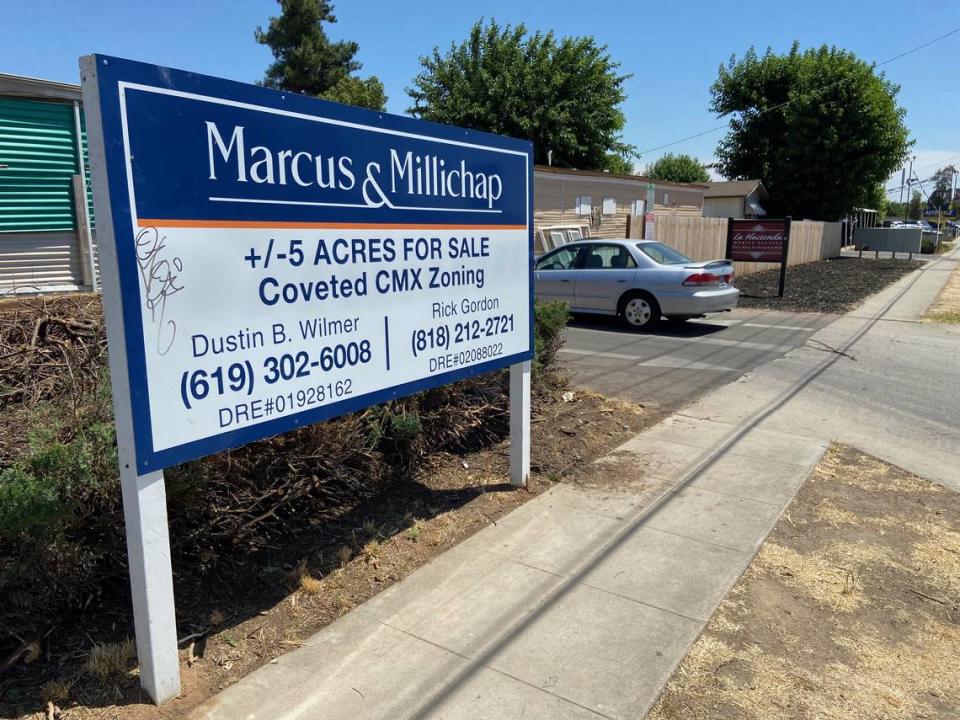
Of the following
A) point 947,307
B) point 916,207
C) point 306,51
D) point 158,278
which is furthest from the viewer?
point 916,207

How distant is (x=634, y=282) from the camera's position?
1198 centimetres

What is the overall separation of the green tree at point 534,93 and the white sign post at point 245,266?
28.1m

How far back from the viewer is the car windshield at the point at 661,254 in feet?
39.6

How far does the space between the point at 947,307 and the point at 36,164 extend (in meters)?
17.5

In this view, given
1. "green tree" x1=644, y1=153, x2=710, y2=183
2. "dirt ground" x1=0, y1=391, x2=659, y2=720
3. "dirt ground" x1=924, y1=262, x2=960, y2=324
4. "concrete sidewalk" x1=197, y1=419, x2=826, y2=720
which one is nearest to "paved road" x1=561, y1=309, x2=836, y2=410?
"dirt ground" x1=924, y1=262, x2=960, y2=324

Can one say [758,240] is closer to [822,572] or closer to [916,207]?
[822,572]

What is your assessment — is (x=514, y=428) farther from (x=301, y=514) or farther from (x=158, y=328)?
(x=158, y=328)

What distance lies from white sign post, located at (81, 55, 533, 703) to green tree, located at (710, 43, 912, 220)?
37.6 metres

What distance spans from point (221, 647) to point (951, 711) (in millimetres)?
2944

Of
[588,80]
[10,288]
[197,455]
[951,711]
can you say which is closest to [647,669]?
[951,711]

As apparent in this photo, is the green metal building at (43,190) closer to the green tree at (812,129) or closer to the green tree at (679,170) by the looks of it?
the green tree at (812,129)

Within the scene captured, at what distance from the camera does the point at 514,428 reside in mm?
4938

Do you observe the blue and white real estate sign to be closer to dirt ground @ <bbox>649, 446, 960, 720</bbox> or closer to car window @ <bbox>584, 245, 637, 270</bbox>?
dirt ground @ <bbox>649, 446, 960, 720</bbox>

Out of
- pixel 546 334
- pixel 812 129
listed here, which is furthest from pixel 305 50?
pixel 546 334
